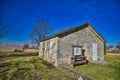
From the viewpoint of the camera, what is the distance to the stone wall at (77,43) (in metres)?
10.3

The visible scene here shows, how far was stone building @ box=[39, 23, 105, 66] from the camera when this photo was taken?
1026 centimetres

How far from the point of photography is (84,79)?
6.07 m

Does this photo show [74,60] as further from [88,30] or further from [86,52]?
[88,30]

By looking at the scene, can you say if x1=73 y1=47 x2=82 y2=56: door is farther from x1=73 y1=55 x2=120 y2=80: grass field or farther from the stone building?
x1=73 y1=55 x2=120 y2=80: grass field

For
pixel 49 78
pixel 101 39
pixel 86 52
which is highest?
pixel 101 39

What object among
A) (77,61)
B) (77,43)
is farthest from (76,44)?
(77,61)

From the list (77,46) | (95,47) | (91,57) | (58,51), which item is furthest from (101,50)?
(58,51)

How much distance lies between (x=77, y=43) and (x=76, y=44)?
23cm

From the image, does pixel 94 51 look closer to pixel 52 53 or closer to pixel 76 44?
pixel 76 44

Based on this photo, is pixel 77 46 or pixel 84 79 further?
pixel 77 46

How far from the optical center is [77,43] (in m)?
11.6

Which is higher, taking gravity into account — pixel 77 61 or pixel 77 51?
pixel 77 51

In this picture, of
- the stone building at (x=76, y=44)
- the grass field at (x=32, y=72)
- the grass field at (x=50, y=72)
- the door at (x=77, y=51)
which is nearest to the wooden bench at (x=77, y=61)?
the grass field at (x=50, y=72)

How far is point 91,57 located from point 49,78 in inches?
326
